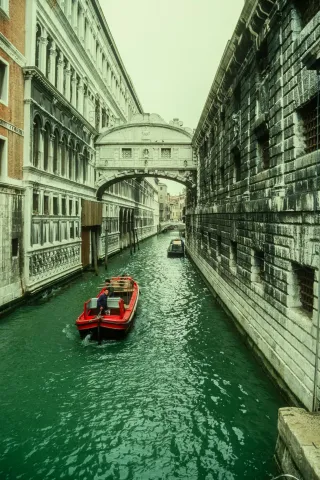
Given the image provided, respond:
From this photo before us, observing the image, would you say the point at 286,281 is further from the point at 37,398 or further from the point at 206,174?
the point at 206,174

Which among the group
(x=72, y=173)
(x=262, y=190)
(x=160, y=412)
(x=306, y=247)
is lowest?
(x=160, y=412)

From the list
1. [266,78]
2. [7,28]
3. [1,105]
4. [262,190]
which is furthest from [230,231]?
[7,28]

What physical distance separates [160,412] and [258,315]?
4.33m

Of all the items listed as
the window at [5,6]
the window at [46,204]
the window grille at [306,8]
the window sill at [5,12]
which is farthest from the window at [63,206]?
the window grille at [306,8]

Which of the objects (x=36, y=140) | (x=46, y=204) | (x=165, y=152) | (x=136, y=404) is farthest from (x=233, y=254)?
(x=165, y=152)

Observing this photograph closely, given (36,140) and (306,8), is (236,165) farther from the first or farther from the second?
(36,140)

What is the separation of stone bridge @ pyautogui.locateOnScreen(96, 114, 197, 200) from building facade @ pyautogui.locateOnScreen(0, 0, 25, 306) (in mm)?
13419

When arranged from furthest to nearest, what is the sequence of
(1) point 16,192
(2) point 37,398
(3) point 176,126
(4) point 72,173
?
(3) point 176,126 < (4) point 72,173 < (1) point 16,192 < (2) point 37,398

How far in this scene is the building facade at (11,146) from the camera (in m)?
13.6

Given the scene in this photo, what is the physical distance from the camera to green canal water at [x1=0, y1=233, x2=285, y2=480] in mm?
5996

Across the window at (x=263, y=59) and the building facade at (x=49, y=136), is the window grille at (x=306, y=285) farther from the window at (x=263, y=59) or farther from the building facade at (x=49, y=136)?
the building facade at (x=49, y=136)

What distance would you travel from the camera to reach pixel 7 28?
1367 centimetres

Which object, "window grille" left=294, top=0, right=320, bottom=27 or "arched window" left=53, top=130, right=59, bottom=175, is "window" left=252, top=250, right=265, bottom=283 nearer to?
"window grille" left=294, top=0, right=320, bottom=27

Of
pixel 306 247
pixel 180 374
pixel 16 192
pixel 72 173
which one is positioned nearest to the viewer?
pixel 306 247
